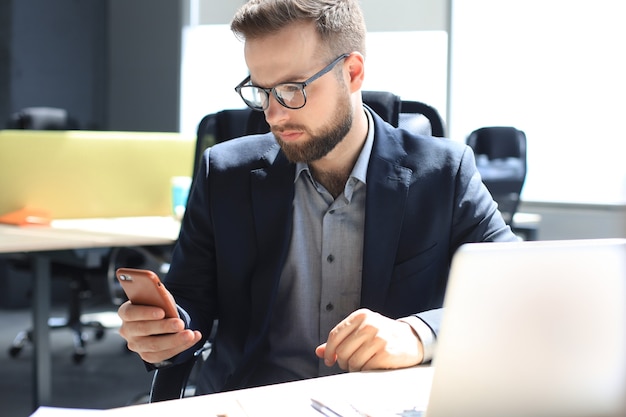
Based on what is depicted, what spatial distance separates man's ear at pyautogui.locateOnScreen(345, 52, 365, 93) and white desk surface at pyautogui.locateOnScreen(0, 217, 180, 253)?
64.8 inches

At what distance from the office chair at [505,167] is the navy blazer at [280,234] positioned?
2.23m

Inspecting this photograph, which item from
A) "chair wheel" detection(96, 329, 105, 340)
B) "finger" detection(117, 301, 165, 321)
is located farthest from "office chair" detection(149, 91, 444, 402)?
"chair wheel" detection(96, 329, 105, 340)

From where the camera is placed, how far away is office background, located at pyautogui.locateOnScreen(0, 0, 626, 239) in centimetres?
509

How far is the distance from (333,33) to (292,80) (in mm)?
139

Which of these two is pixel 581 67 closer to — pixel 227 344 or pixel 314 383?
pixel 227 344

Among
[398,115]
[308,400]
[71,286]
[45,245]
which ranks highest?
[398,115]

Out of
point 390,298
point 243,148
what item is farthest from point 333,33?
point 390,298

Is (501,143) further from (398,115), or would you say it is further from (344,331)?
(344,331)

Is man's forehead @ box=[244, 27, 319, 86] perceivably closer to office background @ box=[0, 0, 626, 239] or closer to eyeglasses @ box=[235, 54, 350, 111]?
eyeglasses @ box=[235, 54, 350, 111]

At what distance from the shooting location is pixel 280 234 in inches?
63.2

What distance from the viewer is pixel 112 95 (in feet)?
20.4

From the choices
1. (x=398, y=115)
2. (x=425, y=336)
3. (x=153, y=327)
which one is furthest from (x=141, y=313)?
(x=398, y=115)

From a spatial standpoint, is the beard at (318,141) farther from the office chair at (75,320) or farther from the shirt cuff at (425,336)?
the office chair at (75,320)

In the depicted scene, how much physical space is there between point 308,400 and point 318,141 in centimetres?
61
